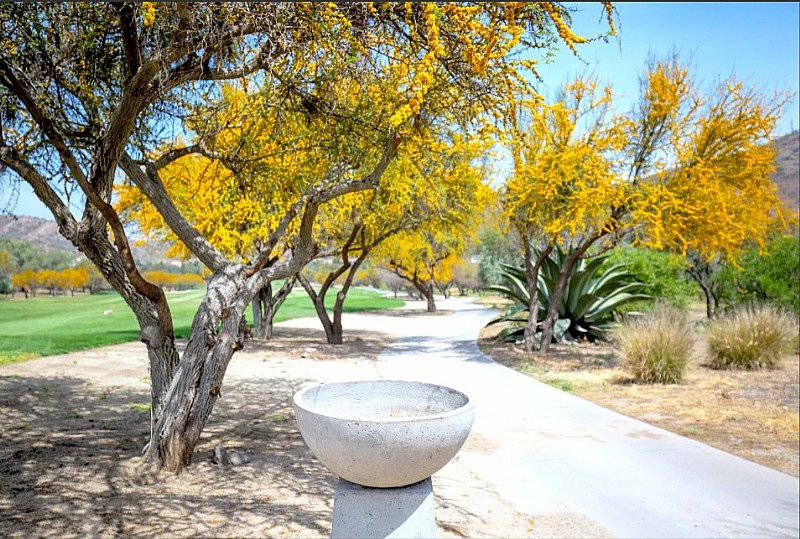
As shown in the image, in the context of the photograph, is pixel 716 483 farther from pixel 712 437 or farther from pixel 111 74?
pixel 111 74

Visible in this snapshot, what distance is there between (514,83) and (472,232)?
11294 millimetres

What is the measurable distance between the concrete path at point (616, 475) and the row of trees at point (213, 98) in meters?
2.83

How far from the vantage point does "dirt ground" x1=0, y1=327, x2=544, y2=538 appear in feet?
13.3

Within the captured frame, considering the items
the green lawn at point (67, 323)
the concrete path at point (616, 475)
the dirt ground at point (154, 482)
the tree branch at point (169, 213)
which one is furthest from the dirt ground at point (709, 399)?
the green lawn at point (67, 323)

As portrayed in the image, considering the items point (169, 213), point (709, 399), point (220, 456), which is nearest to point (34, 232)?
point (169, 213)

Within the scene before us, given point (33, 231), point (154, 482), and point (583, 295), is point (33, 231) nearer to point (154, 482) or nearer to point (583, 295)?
point (154, 482)

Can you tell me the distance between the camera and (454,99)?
6.35m

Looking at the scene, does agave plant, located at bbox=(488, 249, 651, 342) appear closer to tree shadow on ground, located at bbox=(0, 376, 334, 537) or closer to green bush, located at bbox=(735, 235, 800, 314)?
green bush, located at bbox=(735, 235, 800, 314)

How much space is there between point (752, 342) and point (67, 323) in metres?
13.6

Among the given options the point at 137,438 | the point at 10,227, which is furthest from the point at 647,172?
the point at 10,227

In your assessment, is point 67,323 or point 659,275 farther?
point 659,275

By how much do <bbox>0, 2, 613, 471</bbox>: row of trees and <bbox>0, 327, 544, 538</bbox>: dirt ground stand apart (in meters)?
0.49

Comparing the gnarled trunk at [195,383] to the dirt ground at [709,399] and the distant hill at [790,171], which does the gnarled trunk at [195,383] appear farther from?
the distant hill at [790,171]

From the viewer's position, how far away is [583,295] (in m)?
16.0
